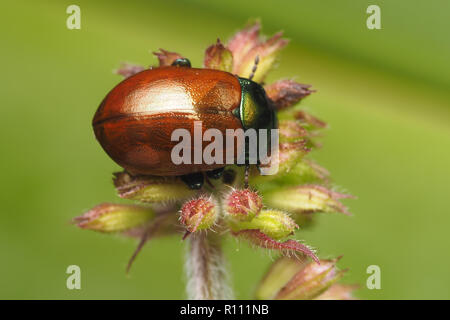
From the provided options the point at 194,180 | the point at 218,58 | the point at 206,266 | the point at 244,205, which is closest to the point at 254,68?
the point at 218,58

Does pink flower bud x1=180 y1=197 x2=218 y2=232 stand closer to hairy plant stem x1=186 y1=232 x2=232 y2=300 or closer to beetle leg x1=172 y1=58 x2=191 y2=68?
hairy plant stem x1=186 y1=232 x2=232 y2=300

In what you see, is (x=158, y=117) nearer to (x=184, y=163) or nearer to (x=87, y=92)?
(x=184, y=163)

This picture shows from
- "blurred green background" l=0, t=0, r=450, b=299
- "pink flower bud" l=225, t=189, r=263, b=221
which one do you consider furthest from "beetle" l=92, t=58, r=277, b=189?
"blurred green background" l=0, t=0, r=450, b=299

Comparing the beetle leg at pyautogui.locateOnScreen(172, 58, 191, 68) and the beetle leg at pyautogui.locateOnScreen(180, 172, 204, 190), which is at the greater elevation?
the beetle leg at pyautogui.locateOnScreen(172, 58, 191, 68)

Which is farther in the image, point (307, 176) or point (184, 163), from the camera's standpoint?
point (307, 176)

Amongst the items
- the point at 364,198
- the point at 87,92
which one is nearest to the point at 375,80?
the point at 364,198


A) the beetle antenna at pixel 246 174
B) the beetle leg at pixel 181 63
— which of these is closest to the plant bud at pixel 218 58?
the beetle leg at pixel 181 63

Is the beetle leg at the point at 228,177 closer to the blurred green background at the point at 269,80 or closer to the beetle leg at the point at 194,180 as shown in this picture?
the beetle leg at the point at 194,180
